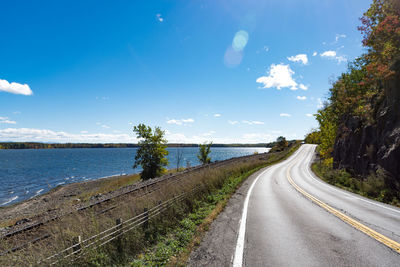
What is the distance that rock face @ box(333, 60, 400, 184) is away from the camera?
9914mm

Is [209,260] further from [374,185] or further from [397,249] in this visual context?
[374,185]

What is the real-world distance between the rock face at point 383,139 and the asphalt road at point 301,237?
10.9 feet

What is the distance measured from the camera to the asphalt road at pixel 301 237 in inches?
161

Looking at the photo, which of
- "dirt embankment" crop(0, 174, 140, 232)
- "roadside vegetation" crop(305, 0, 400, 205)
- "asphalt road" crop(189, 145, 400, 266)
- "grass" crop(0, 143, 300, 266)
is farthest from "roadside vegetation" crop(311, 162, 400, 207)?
"dirt embankment" crop(0, 174, 140, 232)

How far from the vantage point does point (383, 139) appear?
36.7ft

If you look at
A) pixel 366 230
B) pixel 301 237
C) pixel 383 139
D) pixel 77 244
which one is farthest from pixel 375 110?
pixel 77 244

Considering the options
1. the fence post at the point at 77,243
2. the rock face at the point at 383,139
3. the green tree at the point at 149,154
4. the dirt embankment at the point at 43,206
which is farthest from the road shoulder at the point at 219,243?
the green tree at the point at 149,154

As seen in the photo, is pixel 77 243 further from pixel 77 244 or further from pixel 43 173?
pixel 43 173

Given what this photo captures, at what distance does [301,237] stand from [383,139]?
419 inches

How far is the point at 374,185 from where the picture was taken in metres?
10.6

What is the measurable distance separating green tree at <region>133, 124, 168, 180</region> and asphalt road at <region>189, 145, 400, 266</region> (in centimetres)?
2468

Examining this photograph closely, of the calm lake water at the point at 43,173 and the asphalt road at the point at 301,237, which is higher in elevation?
the asphalt road at the point at 301,237

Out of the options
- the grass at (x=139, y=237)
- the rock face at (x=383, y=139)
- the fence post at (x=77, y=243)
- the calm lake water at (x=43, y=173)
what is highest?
the rock face at (x=383, y=139)

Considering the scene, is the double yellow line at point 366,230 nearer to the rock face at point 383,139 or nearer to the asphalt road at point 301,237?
the asphalt road at point 301,237
